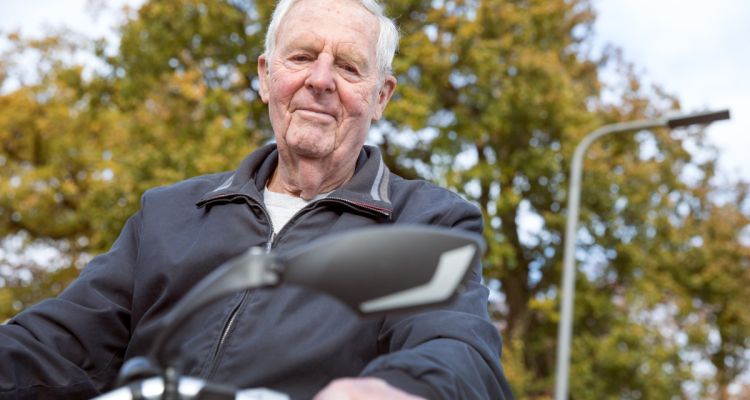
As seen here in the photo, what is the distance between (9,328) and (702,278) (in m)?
17.5

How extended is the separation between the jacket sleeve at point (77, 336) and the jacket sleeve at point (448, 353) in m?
0.70

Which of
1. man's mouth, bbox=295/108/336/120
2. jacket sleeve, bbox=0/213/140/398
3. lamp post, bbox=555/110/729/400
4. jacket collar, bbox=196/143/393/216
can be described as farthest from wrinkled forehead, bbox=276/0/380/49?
lamp post, bbox=555/110/729/400

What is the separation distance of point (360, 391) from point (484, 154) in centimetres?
1555

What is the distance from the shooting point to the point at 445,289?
1073 millimetres

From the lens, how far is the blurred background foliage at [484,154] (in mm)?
14602

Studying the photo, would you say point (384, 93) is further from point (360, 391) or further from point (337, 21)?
point (360, 391)

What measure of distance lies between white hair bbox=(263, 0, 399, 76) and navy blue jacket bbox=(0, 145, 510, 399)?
0.26 metres

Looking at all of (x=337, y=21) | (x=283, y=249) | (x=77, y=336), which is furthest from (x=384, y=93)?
(x=77, y=336)

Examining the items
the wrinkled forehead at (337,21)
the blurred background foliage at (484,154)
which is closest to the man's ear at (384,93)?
the wrinkled forehead at (337,21)

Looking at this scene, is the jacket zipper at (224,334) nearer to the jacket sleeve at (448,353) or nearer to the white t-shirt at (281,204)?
the jacket sleeve at (448,353)

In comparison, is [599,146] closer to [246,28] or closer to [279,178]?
[246,28]

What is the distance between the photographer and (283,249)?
6.91 feet

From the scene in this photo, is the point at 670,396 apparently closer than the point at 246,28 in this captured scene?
No

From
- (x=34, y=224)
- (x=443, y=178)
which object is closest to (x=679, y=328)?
(x=443, y=178)
